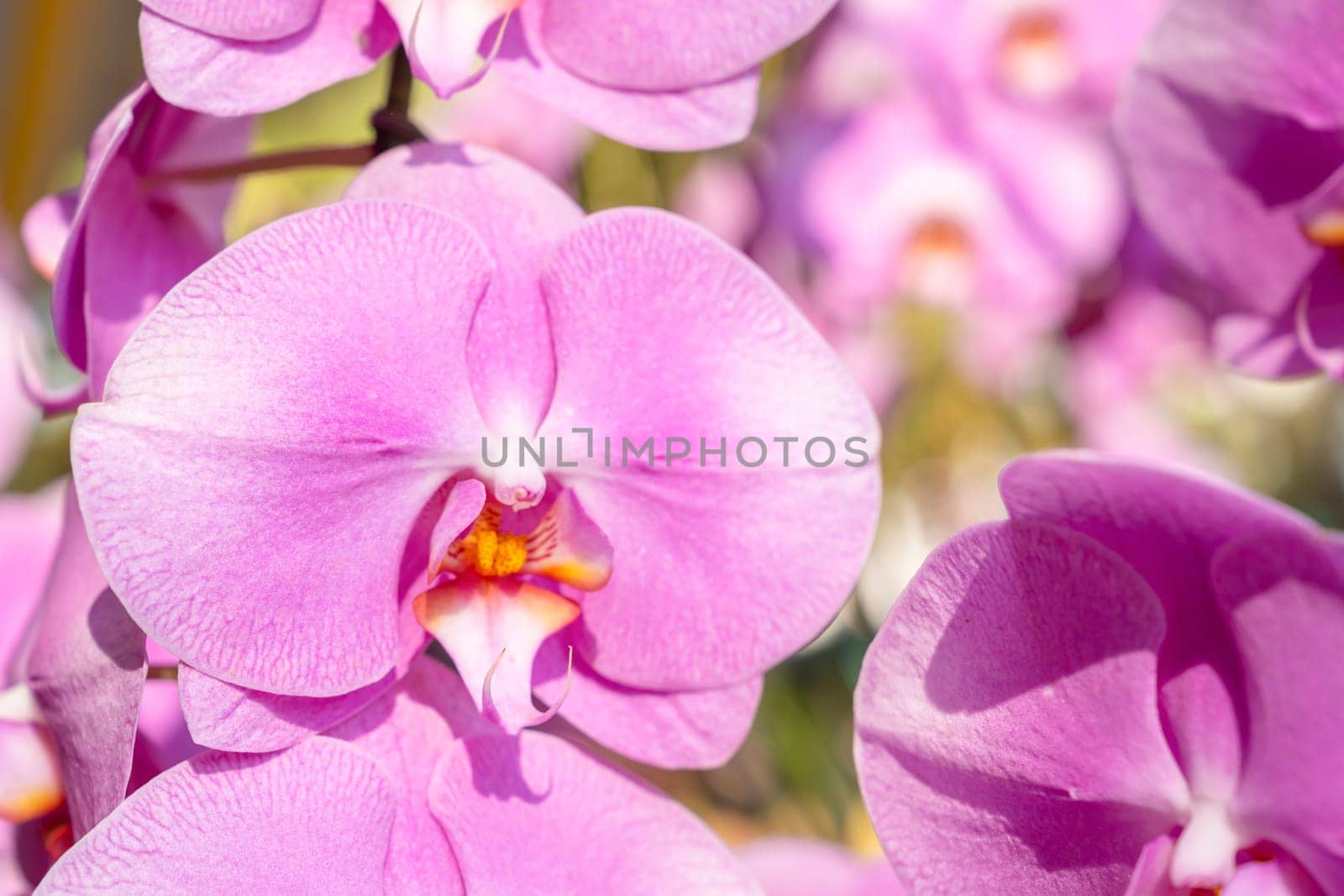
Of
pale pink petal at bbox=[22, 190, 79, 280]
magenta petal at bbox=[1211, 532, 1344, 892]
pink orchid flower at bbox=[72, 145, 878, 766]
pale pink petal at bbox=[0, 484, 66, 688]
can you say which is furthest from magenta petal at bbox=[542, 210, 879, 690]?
pale pink petal at bbox=[0, 484, 66, 688]

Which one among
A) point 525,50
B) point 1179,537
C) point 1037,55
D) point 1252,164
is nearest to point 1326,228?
point 1252,164

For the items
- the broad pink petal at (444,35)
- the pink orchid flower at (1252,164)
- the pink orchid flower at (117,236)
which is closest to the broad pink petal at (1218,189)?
the pink orchid flower at (1252,164)

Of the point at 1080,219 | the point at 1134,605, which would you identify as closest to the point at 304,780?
the point at 1134,605

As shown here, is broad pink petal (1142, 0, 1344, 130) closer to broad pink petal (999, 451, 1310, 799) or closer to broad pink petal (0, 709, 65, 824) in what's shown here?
broad pink petal (999, 451, 1310, 799)

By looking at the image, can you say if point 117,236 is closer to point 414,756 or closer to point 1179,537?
point 414,756

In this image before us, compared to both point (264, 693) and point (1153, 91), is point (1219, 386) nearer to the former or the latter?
point (1153, 91)

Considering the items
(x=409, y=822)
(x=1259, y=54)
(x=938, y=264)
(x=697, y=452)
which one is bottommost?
(x=938, y=264)

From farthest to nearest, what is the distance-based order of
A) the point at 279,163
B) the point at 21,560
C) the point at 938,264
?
the point at 938,264 → the point at 21,560 → the point at 279,163

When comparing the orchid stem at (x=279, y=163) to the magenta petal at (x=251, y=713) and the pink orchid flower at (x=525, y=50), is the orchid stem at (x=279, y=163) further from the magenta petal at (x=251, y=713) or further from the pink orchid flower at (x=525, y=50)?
the magenta petal at (x=251, y=713)

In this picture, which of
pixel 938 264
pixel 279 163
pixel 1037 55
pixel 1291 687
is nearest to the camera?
pixel 1291 687
